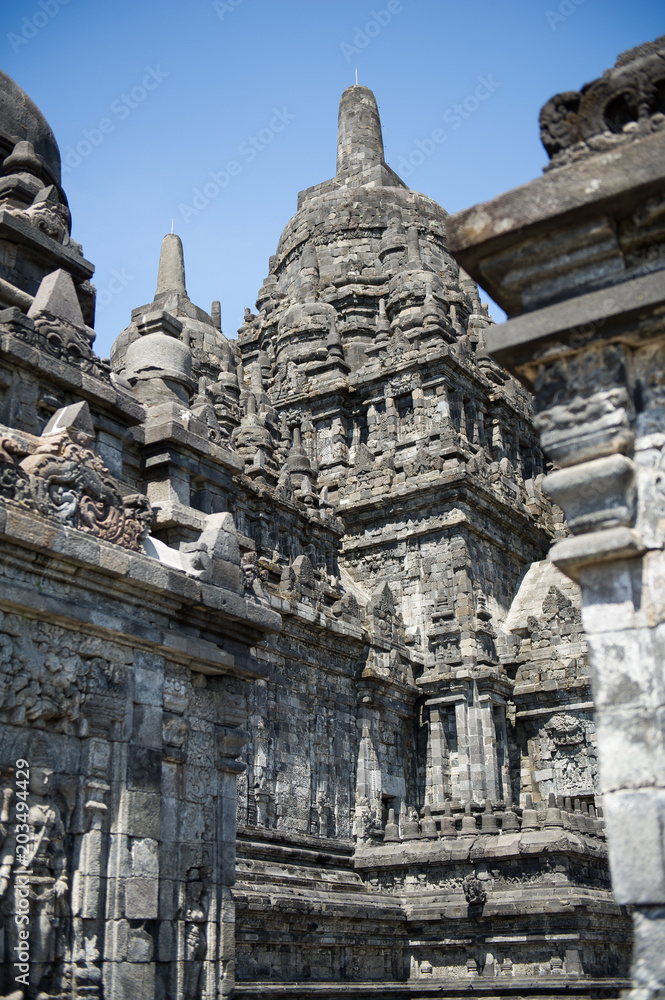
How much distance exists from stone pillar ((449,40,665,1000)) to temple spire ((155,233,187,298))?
33777 mm

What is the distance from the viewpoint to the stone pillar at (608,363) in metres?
4.63

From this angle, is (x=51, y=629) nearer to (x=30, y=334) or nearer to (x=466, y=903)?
(x=30, y=334)

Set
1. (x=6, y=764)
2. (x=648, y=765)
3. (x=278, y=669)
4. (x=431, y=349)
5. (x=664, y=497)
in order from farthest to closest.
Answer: (x=431, y=349), (x=278, y=669), (x=6, y=764), (x=664, y=497), (x=648, y=765)

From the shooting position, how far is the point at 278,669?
22188 millimetres

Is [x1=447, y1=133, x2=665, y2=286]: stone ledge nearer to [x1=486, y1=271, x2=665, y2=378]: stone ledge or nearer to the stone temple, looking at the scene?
the stone temple

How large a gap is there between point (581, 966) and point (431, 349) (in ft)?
57.2

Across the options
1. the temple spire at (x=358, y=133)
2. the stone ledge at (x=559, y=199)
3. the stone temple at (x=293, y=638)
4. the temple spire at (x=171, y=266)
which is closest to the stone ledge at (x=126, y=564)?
the stone temple at (x=293, y=638)

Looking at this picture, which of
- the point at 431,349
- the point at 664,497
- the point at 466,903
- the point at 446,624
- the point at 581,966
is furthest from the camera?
the point at 431,349

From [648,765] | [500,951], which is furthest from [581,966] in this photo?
[648,765]

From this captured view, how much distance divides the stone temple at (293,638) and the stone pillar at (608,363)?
20 cm

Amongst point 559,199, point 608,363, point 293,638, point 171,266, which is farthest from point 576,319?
point 171,266

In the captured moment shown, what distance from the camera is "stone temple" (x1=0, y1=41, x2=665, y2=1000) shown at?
8336 millimetres

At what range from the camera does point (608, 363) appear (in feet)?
16.5

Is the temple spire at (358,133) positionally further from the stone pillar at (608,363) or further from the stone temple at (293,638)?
the stone pillar at (608,363)
